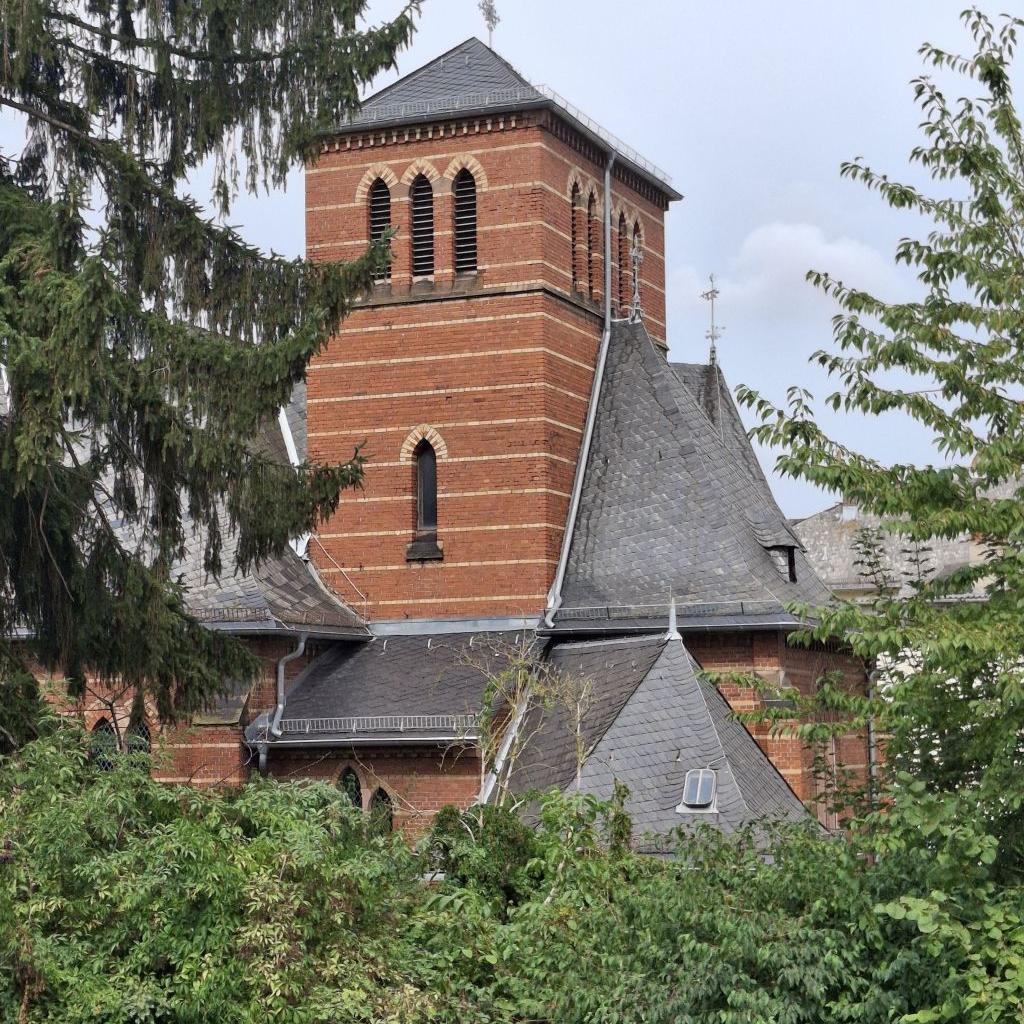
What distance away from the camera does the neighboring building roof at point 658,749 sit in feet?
65.4

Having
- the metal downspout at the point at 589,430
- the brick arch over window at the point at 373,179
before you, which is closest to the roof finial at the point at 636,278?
the metal downspout at the point at 589,430

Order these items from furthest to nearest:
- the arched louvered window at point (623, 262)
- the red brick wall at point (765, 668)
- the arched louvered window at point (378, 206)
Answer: the arched louvered window at point (623, 262)
the arched louvered window at point (378, 206)
the red brick wall at point (765, 668)

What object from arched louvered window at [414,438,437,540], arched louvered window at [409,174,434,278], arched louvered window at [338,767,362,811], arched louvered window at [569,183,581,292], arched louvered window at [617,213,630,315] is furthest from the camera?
arched louvered window at [617,213,630,315]

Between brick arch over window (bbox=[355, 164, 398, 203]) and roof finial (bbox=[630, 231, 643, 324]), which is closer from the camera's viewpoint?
brick arch over window (bbox=[355, 164, 398, 203])

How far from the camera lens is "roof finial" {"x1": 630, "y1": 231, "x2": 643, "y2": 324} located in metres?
26.2

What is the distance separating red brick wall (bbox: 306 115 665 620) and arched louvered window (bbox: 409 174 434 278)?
137 mm

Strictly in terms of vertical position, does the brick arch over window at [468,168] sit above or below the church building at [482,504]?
above

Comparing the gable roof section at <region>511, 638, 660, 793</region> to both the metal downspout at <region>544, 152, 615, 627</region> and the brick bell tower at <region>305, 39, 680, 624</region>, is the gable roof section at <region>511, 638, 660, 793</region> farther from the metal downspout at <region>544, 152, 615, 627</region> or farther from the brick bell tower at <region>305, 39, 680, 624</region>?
the brick bell tower at <region>305, 39, 680, 624</region>

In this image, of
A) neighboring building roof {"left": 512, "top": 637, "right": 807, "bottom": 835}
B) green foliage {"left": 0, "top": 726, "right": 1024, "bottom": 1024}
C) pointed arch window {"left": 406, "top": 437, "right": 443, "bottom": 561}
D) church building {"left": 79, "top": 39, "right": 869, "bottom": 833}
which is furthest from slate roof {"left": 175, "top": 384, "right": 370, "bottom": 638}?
green foliage {"left": 0, "top": 726, "right": 1024, "bottom": 1024}

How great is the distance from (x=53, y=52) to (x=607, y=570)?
11.7 meters

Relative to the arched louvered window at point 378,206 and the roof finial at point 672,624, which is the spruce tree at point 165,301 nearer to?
the roof finial at point 672,624

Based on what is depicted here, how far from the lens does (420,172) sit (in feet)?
82.7

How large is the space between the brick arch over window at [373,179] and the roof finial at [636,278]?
3.87 metres

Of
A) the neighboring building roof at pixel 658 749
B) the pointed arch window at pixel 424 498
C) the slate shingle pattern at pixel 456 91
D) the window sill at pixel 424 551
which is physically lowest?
the neighboring building roof at pixel 658 749
